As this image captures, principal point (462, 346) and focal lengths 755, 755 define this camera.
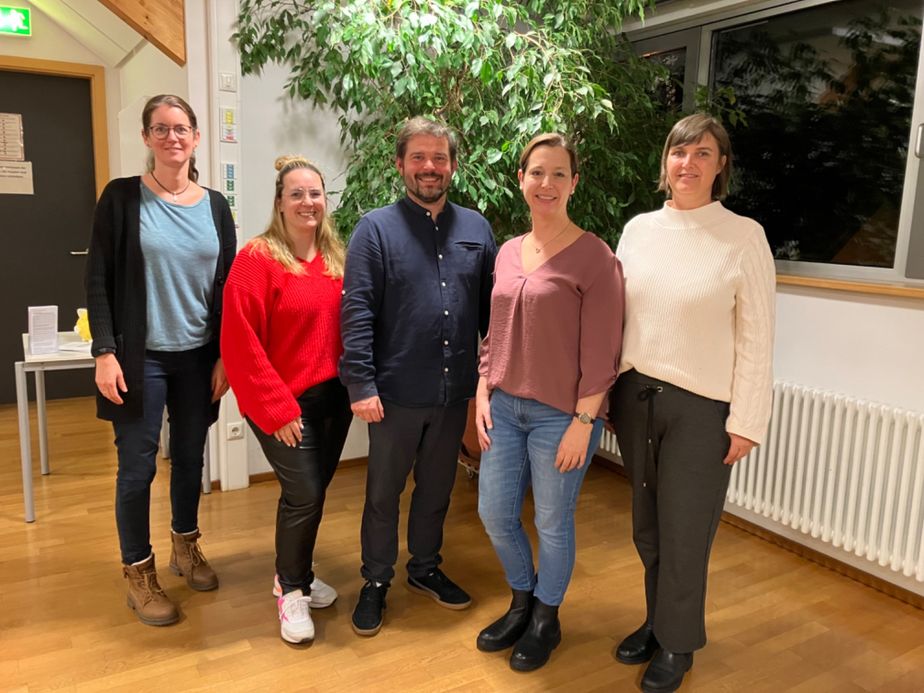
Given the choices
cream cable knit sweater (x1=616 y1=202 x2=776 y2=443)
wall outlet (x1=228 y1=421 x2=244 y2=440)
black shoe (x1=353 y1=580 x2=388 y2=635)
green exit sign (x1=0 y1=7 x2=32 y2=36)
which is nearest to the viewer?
cream cable knit sweater (x1=616 y1=202 x2=776 y2=443)

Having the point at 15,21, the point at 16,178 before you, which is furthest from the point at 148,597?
the point at 15,21

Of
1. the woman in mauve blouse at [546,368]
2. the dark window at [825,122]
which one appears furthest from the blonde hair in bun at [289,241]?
the dark window at [825,122]

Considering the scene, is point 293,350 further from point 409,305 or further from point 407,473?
point 407,473

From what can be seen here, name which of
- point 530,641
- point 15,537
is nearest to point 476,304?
point 530,641

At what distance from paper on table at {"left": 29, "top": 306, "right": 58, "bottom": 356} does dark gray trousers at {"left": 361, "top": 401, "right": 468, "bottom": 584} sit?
166cm

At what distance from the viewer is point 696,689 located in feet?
6.53

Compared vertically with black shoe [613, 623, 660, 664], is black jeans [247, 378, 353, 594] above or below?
above

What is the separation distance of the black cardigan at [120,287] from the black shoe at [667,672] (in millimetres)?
1548

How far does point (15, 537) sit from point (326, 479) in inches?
56.9

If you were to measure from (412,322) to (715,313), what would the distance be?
30.4 inches

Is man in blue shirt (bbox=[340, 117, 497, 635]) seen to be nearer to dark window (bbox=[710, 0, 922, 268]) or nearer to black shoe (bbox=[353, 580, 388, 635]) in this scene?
black shoe (bbox=[353, 580, 388, 635])

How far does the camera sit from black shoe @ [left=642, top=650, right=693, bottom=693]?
193 cm

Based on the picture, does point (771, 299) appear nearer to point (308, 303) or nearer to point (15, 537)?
point (308, 303)

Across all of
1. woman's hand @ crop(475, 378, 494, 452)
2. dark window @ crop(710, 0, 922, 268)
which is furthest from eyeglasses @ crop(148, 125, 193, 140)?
dark window @ crop(710, 0, 922, 268)
